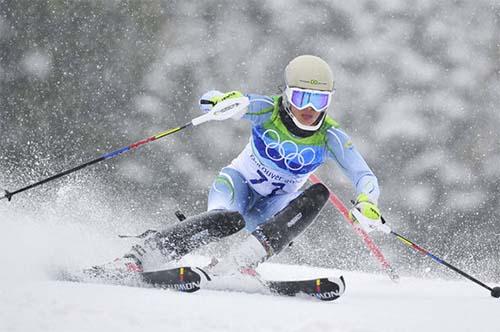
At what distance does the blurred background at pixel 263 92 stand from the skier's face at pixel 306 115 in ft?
28.1

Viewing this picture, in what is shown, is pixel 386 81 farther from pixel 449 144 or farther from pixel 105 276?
pixel 105 276

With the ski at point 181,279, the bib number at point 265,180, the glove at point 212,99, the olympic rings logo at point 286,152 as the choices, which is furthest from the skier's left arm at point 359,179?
the ski at point 181,279

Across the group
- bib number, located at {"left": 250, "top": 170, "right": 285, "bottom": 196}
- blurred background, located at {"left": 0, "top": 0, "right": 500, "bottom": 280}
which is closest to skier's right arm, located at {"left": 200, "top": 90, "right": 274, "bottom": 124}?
bib number, located at {"left": 250, "top": 170, "right": 285, "bottom": 196}

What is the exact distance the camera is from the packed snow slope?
221 centimetres

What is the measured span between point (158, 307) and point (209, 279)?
21.6 inches

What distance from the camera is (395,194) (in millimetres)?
12602

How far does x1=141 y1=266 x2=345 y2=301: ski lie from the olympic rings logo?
2.22 ft

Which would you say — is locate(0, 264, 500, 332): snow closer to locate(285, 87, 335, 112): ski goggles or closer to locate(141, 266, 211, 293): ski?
locate(141, 266, 211, 293): ski

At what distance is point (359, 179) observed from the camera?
11.5 feet

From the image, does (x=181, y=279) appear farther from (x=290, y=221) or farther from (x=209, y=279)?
(x=290, y=221)

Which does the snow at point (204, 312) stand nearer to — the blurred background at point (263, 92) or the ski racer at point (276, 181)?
the ski racer at point (276, 181)

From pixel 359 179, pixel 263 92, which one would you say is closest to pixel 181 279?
pixel 359 179

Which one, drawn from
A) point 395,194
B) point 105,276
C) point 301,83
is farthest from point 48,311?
point 395,194

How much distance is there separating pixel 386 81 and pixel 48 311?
1208 centimetres
